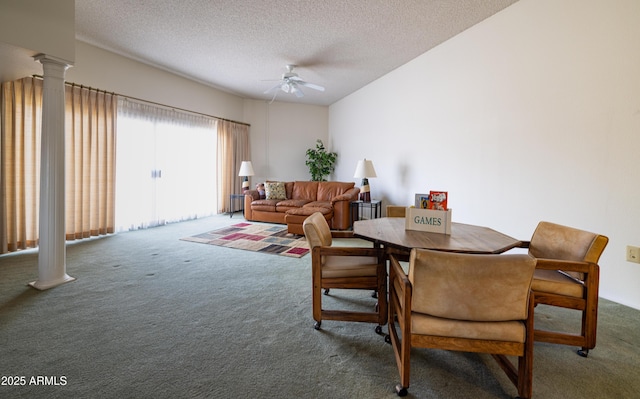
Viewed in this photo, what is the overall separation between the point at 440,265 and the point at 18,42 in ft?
11.7

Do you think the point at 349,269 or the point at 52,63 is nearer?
the point at 349,269

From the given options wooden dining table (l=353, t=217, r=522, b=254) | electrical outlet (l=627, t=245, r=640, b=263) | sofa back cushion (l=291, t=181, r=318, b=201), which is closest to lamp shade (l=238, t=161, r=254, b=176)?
sofa back cushion (l=291, t=181, r=318, b=201)

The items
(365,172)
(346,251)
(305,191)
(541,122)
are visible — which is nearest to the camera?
(346,251)

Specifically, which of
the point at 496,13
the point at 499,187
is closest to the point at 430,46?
the point at 496,13

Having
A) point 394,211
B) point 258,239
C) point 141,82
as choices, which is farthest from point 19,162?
point 394,211

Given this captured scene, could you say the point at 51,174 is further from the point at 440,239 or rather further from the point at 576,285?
the point at 576,285

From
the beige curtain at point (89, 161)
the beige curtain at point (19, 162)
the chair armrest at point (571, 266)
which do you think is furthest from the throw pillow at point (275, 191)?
the chair armrest at point (571, 266)

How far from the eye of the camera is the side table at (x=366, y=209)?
5169 mm

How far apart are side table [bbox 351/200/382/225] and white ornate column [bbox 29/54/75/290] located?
397 centimetres

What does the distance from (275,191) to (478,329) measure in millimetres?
5161

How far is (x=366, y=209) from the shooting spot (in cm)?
628

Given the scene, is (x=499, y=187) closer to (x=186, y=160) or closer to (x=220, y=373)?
(x=220, y=373)

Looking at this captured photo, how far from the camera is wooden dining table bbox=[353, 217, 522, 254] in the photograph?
1634 millimetres

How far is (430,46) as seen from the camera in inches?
161
